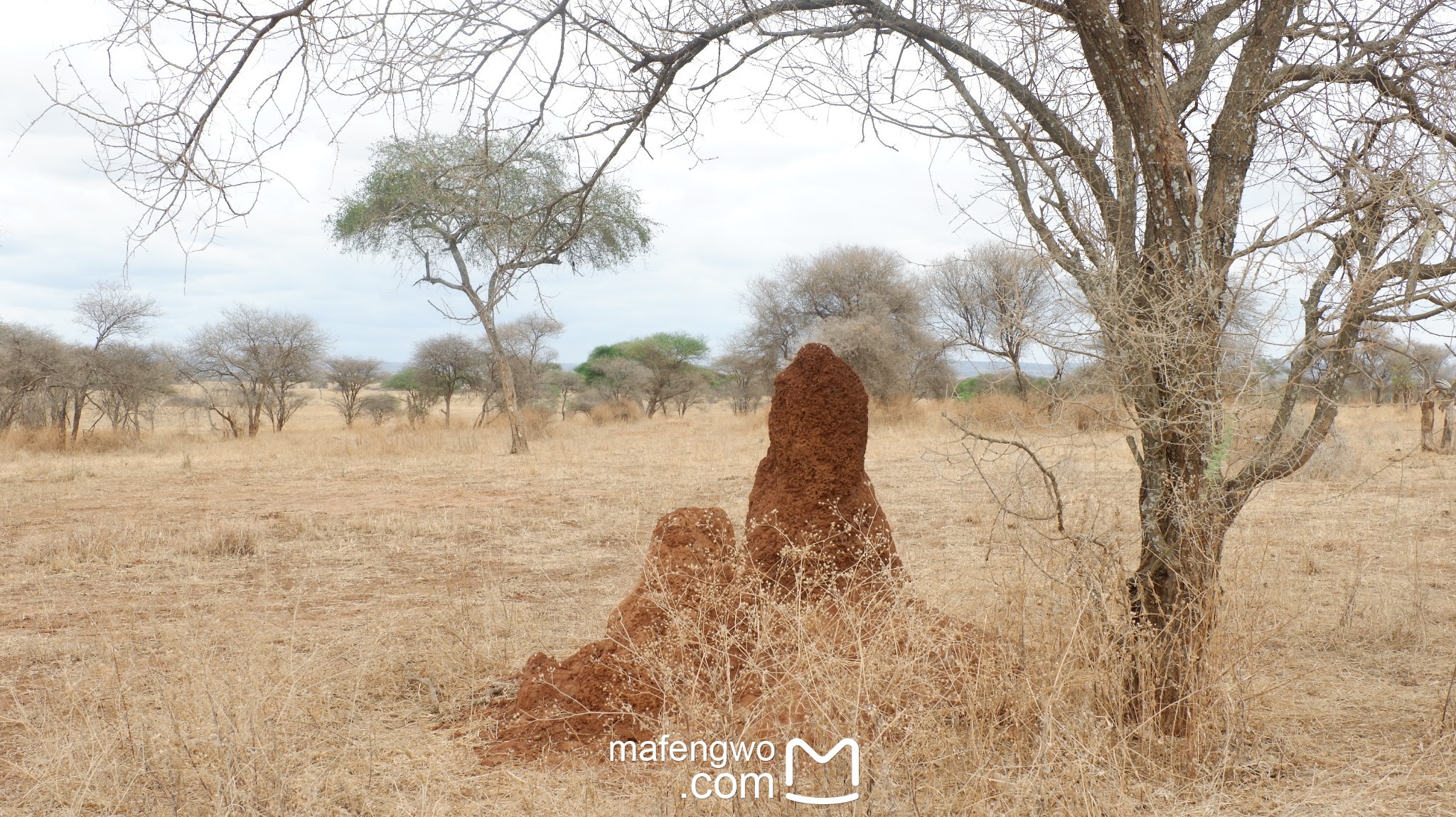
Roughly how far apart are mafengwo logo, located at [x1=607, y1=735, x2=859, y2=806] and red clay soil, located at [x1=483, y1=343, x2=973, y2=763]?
46cm

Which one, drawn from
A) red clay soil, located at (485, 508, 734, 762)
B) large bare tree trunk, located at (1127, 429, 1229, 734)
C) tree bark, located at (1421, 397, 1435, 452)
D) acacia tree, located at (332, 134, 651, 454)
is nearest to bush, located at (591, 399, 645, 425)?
acacia tree, located at (332, 134, 651, 454)

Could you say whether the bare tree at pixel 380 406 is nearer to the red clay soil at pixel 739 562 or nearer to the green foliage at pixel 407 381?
the green foliage at pixel 407 381

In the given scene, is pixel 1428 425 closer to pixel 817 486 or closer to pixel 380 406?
pixel 817 486

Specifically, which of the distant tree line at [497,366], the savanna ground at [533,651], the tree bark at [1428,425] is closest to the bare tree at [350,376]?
the distant tree line at [497,366]

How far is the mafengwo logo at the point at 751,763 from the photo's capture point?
256 centimetres

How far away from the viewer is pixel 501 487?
11875 mm

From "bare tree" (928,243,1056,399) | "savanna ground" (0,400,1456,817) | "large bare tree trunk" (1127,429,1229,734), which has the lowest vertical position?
"savanna ground" (0,400,1456,817)

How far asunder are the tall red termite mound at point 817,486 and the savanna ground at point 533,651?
1.90 ft

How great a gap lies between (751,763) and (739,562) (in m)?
1.11

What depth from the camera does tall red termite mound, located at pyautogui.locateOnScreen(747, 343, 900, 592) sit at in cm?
395

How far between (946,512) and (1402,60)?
5.44 metres

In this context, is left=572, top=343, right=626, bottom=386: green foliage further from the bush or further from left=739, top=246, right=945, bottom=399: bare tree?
left=739, top=246, right=945, bottom=399: bare tree

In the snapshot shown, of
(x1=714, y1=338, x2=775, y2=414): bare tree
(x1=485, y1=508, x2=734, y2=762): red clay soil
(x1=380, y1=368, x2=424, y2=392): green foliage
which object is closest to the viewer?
(x1=485, y1=508, x2=734, y2=762): red clay soil

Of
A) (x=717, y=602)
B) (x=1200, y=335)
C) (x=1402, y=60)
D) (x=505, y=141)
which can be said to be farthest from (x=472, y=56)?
(x=1402, y=60)
